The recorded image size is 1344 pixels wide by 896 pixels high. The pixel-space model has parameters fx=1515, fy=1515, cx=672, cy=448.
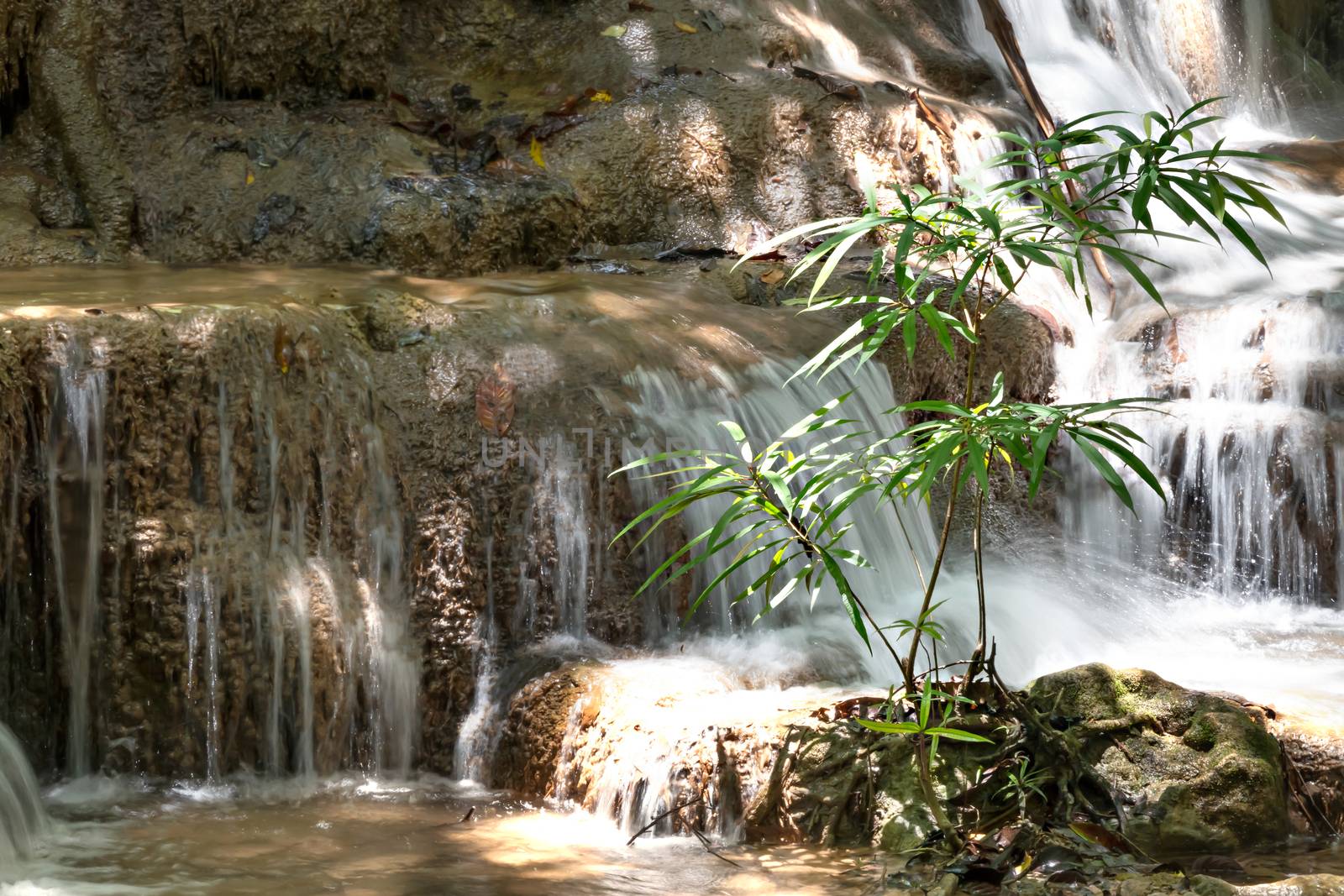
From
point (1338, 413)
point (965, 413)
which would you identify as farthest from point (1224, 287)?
point (965, 413)

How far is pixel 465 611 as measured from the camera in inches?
201

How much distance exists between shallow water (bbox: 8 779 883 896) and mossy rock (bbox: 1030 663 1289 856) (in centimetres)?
72

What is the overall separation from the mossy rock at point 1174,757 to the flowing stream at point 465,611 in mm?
420

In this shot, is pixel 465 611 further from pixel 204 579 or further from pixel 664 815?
pixel 664 815

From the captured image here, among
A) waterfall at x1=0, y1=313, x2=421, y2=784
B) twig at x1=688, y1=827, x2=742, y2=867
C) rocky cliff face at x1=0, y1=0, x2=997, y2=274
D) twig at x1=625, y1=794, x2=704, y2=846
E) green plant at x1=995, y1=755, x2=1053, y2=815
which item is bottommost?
twig at x1=688, y1=827, x2=742, y2=867

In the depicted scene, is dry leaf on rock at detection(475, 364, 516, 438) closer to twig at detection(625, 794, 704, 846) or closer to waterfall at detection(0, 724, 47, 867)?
twig at detection(625, 794, 704, 846)

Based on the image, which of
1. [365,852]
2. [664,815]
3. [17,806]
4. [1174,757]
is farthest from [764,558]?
[17,806]

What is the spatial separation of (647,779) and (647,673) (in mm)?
617

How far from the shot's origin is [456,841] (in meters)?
4.02

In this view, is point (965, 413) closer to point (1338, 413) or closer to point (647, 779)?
point (647, 779)

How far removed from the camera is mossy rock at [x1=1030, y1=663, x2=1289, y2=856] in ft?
12.6

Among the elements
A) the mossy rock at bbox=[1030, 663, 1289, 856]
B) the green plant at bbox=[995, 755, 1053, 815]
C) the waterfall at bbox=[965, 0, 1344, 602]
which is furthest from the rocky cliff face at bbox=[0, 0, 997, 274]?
the green plant at bbox=[995, 755, 1053, 815]

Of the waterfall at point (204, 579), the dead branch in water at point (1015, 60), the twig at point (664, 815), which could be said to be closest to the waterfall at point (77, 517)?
the waterfall at point (204, 579)

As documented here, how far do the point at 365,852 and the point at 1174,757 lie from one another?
6.97ft
